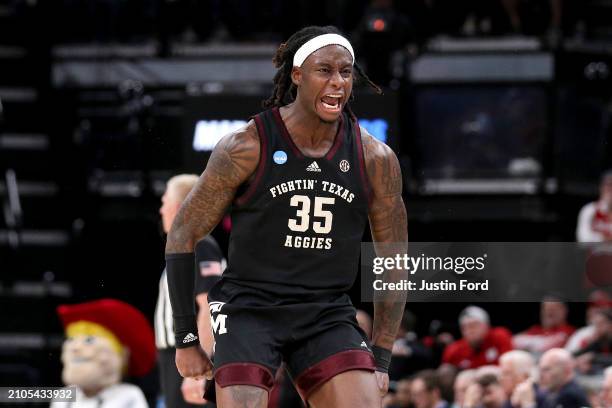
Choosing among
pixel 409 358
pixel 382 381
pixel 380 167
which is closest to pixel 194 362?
pixel 382 381

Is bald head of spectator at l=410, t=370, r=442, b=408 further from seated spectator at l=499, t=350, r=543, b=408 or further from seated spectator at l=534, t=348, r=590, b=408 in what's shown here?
seated spectator at l=534, t=348, r=590, b=408

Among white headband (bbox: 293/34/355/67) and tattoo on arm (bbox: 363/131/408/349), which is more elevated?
white headband (bbox: 293/34/355/67)

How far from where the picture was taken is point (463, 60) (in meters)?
10.5

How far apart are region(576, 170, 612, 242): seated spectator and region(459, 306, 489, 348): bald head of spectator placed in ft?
3.43

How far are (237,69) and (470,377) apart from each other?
12.7ft

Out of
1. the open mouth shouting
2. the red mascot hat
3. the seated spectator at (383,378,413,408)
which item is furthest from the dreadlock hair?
the seated spectator at (383,378,413,408)

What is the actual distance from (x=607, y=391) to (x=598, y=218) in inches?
66.6

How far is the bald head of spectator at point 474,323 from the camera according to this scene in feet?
23.8

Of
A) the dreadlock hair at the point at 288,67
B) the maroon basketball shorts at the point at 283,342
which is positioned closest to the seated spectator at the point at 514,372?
the dreadlock hair at the point at 288,67

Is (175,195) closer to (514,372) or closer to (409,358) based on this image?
(514,372)

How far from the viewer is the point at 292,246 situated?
4.51 metres

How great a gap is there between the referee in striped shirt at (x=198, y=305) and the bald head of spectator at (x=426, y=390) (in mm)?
2027

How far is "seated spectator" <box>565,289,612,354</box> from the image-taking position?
729cm

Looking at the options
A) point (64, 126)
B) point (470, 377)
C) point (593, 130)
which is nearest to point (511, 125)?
point (593, 130)
